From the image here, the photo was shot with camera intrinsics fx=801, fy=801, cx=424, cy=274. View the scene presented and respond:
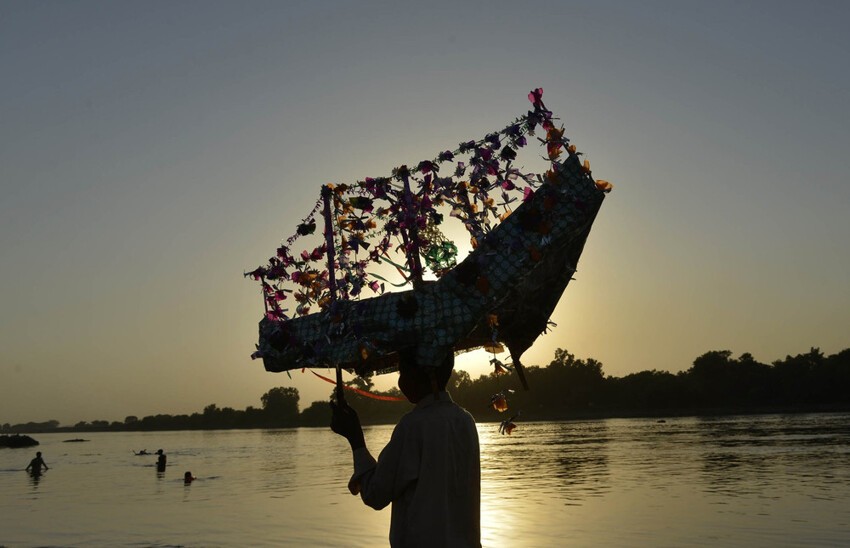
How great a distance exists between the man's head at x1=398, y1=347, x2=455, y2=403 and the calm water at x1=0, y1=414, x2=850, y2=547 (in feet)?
77.1

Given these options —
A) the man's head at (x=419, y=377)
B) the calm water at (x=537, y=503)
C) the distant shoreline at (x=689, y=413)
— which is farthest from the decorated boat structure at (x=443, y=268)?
the distant shoreline at (x=689, y=413)

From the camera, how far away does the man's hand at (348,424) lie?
477cm

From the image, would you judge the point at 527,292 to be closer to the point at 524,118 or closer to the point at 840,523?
the point at 524,118

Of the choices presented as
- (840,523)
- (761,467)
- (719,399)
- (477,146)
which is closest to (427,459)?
(477,146)

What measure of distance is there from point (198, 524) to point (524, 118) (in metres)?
33.2

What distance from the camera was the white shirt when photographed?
437cm

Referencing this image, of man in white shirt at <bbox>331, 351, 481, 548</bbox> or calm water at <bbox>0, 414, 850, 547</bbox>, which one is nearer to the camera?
man in white shirt at <bbox>331, 351, 481, 548</bbox>

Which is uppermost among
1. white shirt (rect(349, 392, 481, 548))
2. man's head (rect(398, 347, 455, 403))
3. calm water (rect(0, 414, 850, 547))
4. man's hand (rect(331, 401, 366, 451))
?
man's head (rect(398, 347, 455, 403))

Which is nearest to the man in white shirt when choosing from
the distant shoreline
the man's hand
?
the man's hand

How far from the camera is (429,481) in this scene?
439 centimetres

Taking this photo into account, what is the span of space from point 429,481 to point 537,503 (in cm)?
3491

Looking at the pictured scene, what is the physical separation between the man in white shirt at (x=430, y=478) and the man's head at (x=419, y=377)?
4cm

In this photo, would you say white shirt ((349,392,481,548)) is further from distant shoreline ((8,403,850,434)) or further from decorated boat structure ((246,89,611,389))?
distant shoreline ((8,403,850,434))

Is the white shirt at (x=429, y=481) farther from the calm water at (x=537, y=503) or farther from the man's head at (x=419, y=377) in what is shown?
the calm water at (x=537, y=503)
